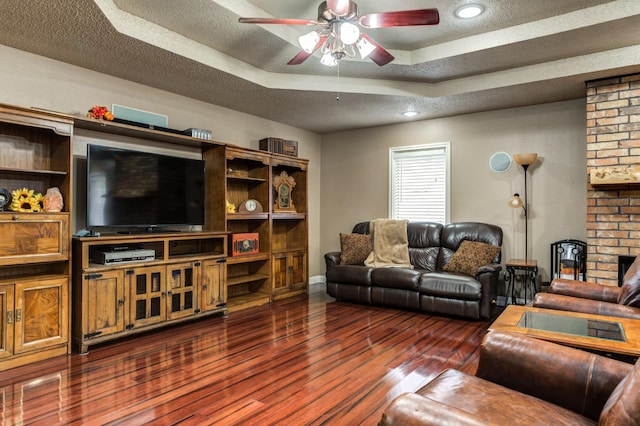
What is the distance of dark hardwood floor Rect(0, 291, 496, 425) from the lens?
2248 mm

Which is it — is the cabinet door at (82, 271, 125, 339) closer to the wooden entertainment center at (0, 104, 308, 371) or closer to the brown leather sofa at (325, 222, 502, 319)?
the wooden entertainment center at (0, 104, 308, 371)

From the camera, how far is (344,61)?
388 cm

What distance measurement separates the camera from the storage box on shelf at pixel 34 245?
2893 millimetres

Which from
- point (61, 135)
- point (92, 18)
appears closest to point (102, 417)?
point (61, 135)

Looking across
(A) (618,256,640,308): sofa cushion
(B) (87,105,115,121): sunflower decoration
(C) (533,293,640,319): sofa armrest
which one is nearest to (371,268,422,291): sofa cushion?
(C) (533,293,640,319): sofa armrest

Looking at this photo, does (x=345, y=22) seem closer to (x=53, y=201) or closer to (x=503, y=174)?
(x=53, y=201)

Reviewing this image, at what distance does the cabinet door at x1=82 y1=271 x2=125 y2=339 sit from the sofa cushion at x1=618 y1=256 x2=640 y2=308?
3.94 metres

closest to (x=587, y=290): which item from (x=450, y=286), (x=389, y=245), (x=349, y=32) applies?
(x=450, y=286)

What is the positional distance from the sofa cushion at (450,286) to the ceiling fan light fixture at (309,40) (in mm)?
2799

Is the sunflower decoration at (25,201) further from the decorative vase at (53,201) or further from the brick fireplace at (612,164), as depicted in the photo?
the brick fireplace at (612,164)

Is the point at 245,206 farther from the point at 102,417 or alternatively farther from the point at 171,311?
the point at 102,417

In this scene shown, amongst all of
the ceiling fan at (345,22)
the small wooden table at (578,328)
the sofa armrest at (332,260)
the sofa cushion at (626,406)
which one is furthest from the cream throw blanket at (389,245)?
the sofa cushion at (626,406)

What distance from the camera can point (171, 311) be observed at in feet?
12.5

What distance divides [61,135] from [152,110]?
1.12 metres
